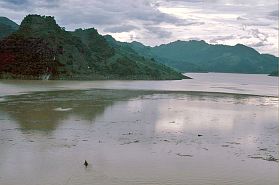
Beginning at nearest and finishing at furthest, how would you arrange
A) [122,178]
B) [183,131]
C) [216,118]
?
[122,178], [183,131], [216,118]

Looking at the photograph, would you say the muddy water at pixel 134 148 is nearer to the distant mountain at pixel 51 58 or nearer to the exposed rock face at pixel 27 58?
the exposed rock face at pixel 27 58

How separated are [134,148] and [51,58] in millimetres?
127019

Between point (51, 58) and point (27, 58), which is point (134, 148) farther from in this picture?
point (51, 58)

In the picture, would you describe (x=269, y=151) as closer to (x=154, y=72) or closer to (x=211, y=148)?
(x=211, y=148)

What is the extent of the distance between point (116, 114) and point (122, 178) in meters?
24.5

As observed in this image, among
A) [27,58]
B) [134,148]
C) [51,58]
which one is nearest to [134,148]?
[134,148]

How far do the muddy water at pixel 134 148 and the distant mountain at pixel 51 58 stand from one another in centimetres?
9635

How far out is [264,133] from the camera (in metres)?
34.8

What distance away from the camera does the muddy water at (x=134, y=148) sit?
20.1m

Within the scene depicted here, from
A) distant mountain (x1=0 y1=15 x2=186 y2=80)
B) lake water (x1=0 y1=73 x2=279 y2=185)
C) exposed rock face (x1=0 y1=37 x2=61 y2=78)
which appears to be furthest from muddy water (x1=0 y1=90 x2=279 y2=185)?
distant mountain (x1=0 y1=15 x2=186 y2=80)

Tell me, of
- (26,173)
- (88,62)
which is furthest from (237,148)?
(88,62)

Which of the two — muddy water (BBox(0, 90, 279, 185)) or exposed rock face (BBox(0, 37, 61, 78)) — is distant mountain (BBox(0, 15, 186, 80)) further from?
muddy water (BBox(0, 90, 279, 185))

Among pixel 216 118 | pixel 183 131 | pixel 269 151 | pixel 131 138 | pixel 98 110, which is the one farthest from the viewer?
pixel 98 110

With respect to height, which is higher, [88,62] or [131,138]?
[88,62]
